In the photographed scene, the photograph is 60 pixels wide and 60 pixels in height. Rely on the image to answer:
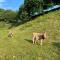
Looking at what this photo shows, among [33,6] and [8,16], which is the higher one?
[33,6]

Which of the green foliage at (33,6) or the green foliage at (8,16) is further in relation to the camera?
the green foliage at (8,16)

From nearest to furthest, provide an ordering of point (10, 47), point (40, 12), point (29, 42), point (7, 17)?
point (10, 47) < point (29, 42) < point (40, 12) < point (7, 17)

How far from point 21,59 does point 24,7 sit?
50714 millimetres

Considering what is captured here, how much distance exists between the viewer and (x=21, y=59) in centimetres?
2450

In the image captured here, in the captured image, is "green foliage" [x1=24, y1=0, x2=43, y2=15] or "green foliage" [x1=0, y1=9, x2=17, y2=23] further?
"green foliage" [x1=0, y1=9, x2=17, y2=23]

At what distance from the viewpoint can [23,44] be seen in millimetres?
30922

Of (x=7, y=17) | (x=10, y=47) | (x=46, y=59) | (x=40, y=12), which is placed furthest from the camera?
(x=7, y=17)

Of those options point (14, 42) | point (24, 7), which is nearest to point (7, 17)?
point (24, 7)

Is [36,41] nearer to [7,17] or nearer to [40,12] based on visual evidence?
[40,12]

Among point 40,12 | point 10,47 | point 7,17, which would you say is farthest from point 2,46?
point 7,17

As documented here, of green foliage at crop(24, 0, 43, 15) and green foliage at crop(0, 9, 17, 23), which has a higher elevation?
green foliage at crop(24, 0, 43, 15)

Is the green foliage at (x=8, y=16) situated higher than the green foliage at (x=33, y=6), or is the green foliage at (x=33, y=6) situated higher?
the green foliage at (x=33, y=6)

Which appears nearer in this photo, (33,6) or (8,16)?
(33,6)

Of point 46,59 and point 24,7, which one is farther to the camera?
point 24,7
